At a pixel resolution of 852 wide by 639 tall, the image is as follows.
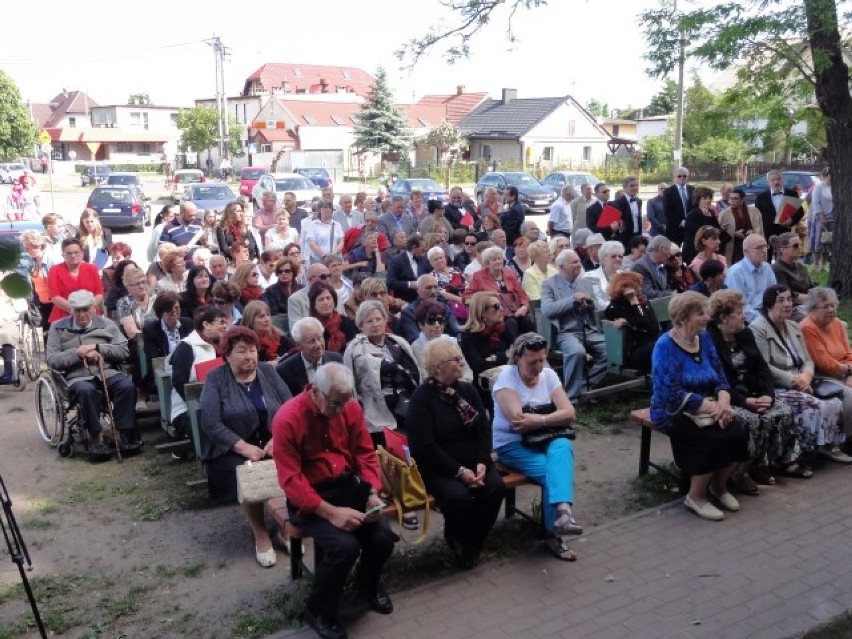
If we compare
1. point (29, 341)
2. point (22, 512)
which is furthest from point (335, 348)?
point (29, 341)

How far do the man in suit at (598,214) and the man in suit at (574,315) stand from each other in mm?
4537

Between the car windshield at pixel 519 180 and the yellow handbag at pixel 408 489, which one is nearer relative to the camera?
the yellow handbag at pixel 408 489

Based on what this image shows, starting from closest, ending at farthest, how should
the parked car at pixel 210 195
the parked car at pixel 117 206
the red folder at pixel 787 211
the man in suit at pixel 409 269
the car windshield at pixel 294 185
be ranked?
the man in suit at pixel 409 269 → the red folder at pixel 787 211 → the parked car at pixel 117 206 → the parked car at pixel 210 195 → the car windshield at pixel 294 185

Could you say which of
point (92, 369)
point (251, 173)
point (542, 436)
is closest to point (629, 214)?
point (542, 436)

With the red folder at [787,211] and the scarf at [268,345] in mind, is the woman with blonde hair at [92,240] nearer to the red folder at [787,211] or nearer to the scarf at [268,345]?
the scarf at [268,345]

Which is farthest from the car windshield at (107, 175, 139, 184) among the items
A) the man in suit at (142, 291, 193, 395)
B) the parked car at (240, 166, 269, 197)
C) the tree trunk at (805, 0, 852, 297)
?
the man in suit at (142, 291, 193, 395)

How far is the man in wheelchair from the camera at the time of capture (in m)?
6.94

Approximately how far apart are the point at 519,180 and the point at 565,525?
30.5 metres

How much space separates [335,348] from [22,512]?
104 inches

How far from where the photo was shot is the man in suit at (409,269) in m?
10.1

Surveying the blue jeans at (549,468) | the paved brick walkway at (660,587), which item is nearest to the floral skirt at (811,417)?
the paved brick walkway at (660,587)

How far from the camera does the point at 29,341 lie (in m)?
10.3

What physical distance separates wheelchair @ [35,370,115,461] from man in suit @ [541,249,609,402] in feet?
13.7

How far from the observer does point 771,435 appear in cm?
628
